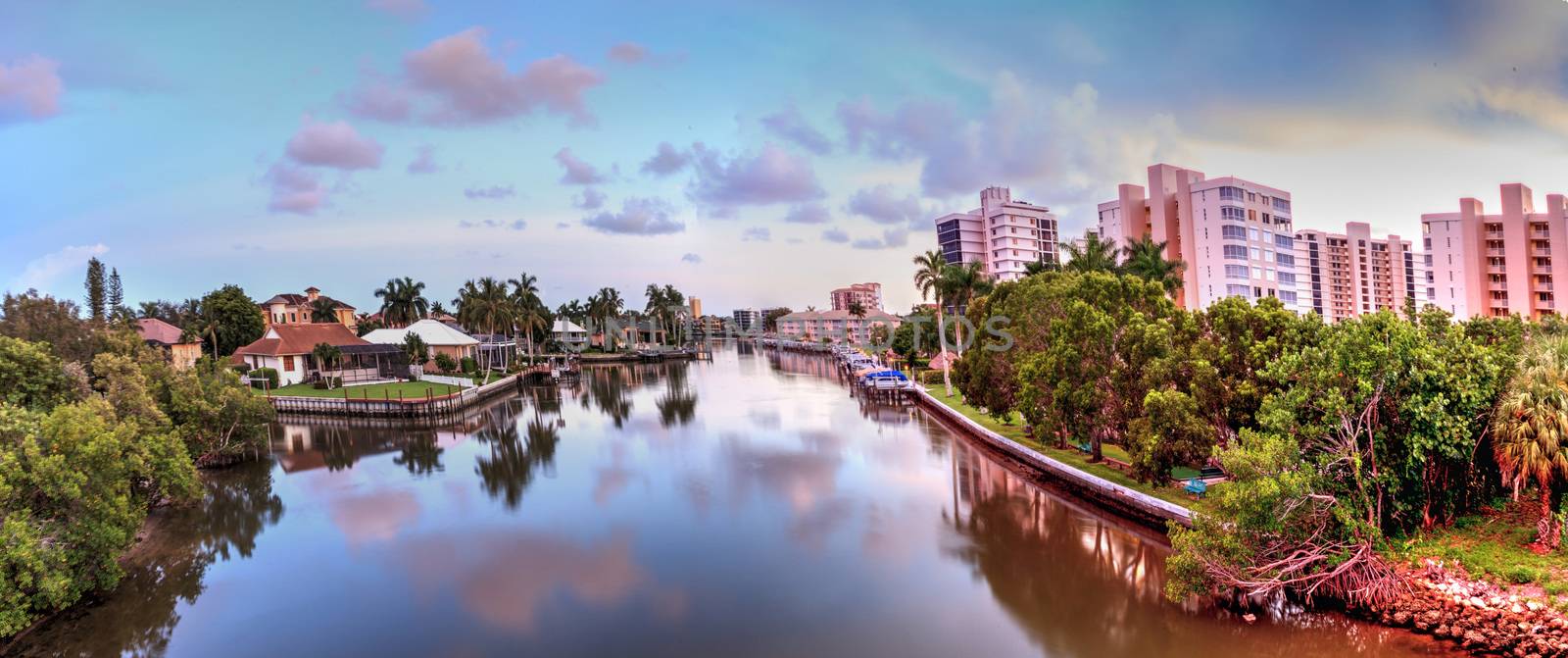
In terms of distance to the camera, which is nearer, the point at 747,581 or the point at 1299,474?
the point at 1299,474

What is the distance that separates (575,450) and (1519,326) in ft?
Result: 108

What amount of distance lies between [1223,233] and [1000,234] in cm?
3732

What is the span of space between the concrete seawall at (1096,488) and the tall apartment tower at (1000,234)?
180ft

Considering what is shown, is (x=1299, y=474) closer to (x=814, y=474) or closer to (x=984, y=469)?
(x=984, y=469)

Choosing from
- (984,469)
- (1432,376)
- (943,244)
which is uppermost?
(943,244)

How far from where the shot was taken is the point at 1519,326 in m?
16.5

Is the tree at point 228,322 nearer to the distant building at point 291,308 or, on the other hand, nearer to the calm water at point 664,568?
the distant building at point 291,308

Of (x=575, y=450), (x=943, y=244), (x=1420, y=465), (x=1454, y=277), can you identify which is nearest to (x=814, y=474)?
(x=575, y=450)

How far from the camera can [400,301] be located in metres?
84.6

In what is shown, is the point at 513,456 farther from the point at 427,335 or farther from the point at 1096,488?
the point at 427,335

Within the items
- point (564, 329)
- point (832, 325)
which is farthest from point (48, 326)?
point (832, 325)

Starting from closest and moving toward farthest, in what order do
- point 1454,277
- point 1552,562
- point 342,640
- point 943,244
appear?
point 1552,562, point 342,640, point 1454,277, point 943,244

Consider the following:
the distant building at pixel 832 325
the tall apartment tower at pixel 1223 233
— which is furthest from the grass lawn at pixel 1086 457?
the distant building at pixel 832 325

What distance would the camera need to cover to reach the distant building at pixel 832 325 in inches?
4903
